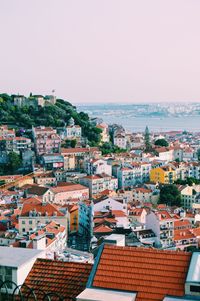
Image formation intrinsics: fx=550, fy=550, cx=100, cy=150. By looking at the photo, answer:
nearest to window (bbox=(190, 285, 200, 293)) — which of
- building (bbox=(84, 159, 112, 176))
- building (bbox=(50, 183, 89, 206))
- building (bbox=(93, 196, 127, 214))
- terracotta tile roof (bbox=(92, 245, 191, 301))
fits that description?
terracotta tile roof (bbox=(92, 245, 191, 301))

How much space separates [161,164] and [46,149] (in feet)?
17.8

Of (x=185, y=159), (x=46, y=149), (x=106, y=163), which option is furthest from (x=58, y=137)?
(x=185, y=159)

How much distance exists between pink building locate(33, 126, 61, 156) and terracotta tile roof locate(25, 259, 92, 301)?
21.5 meters

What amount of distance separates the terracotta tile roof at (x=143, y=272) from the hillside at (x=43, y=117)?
943 inches

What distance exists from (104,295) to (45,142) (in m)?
22.5

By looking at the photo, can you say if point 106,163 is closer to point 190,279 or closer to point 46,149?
point 46,149

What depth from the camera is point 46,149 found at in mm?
25891

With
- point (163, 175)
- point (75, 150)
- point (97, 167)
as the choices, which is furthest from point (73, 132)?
point (163, 175)

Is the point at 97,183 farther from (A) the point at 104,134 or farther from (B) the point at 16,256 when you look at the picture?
(B) the point at 16,256

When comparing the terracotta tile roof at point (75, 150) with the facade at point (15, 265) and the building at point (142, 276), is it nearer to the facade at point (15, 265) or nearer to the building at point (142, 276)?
the facade at point (15, 265)

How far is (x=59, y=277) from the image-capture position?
410cm

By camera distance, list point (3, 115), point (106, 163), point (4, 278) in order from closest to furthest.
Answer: point (4, 278) < point (106, 163) < point (3, 115)

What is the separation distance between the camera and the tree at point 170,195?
20312 mm

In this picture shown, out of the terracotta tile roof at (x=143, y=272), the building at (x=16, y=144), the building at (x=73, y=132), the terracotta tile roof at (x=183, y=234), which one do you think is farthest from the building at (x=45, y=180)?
the terracotta tile roof at (x=143, y=272)
